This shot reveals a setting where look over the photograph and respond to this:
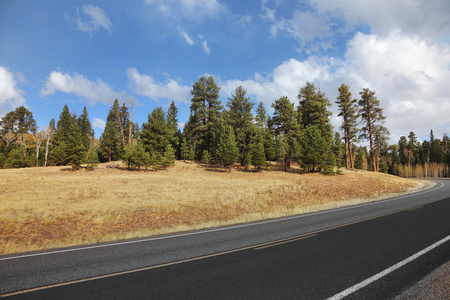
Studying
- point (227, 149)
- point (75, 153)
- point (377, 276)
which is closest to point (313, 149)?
point (227, 149)

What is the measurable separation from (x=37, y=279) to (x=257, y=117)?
4561cm

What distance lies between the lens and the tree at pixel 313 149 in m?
34.8

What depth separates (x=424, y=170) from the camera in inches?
2923

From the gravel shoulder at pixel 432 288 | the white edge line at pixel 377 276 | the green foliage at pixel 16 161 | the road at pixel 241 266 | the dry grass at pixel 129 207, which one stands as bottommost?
the dry grass at pixel 129 207

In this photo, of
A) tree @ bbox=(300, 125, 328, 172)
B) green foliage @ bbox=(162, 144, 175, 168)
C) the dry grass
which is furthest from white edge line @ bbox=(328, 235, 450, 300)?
green foliage @ bbox=(162, 144, 175, 168)

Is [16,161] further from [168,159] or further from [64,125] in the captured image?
[168,159]

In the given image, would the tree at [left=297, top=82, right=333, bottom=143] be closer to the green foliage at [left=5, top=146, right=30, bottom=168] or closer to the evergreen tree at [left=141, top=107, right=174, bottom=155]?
the evergreen tree at [left=141, top=107, right=174, bottom=155]

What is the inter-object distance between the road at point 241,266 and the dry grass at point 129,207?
3.54m

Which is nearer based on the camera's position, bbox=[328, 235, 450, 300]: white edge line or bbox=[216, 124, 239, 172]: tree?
bbox=[328, 235, 450, 300]: white edge line

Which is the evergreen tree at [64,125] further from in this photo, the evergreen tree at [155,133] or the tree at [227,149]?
the tree at [227,149]

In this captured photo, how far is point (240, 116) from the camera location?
43531 mm

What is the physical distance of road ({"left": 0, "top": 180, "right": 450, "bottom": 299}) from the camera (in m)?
4.16

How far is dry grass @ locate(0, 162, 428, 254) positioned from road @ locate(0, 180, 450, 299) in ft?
11.6

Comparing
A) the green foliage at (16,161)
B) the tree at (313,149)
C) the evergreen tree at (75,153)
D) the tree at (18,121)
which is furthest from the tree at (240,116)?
the tree at (18,121)
